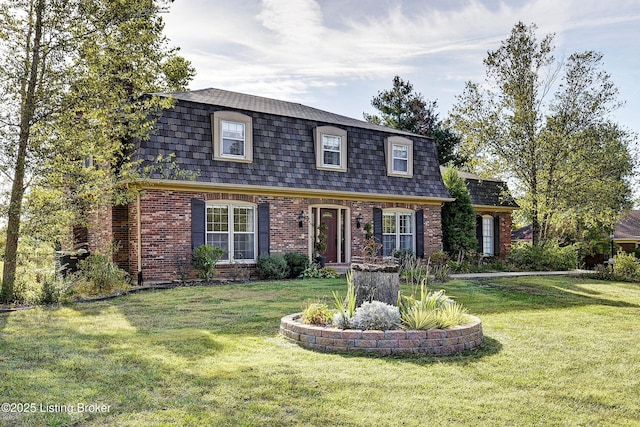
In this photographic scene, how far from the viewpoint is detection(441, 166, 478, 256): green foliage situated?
64.1 ft

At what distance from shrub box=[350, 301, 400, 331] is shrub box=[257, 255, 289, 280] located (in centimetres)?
841

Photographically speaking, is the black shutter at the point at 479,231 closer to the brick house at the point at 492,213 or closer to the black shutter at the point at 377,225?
the brick house at the point at 492,213

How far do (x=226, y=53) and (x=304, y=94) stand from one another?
709 cm

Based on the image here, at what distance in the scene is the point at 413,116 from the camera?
33906 mm

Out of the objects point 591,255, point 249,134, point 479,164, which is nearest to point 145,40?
point 249,134

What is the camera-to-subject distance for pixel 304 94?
73.4 ft

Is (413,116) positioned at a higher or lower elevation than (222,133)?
higher

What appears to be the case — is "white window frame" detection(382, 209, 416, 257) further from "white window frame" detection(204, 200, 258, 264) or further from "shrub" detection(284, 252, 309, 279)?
"white window frame" detection(204, 200, 258, 264)

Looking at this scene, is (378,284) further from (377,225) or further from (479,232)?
(479,232)

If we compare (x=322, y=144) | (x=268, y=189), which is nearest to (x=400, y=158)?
(x=322, y=144)

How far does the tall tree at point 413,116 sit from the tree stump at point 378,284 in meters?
26.6

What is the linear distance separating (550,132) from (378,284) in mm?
15933

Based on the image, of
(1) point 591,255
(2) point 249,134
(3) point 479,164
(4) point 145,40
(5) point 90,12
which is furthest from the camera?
(1) point 591,255

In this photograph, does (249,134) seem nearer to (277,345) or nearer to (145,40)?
(145,40)
